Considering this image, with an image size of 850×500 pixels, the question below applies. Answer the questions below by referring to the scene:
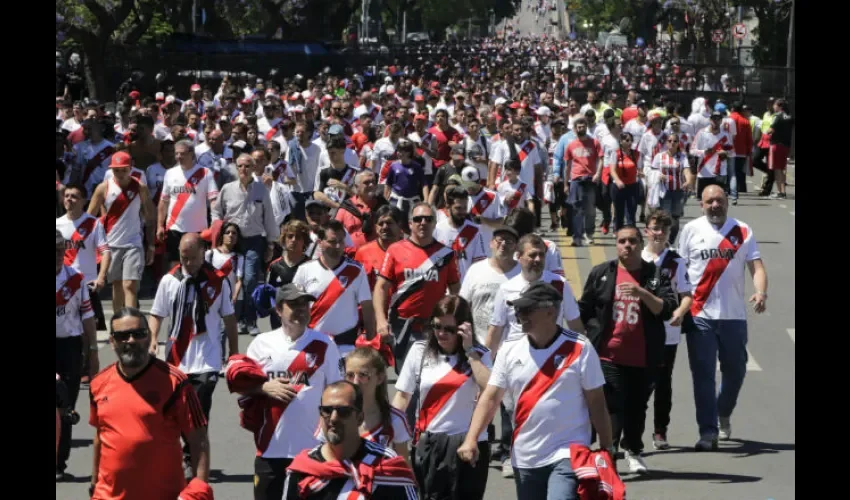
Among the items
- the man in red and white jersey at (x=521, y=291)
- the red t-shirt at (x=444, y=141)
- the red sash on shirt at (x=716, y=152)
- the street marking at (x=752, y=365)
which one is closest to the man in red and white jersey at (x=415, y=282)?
the man in red and white jersey at (x=521, y=291)

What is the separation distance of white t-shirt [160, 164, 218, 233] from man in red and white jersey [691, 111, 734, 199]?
10439mm

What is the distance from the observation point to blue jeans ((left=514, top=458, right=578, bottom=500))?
8148mm

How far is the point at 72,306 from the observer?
11.3 metres

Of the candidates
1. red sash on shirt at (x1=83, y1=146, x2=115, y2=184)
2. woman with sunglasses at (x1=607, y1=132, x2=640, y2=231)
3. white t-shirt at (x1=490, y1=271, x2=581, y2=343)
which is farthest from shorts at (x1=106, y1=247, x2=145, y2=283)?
woman with sunglasses at (x1=607, y1=132, x2=640, y2=231)

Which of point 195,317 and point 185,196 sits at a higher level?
point 185,196

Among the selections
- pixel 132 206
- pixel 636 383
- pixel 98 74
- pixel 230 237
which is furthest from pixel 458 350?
pixel 98 74

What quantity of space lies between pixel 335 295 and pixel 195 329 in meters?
1.08

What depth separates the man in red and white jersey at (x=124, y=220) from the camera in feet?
52.1

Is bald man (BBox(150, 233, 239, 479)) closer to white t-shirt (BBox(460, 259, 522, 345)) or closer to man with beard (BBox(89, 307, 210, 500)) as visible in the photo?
white t-shirt (BBox(460, 259, 522, 345))

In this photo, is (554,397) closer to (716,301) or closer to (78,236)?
(716,301)

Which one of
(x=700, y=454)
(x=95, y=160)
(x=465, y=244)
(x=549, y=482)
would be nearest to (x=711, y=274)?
(x=700, y=454)

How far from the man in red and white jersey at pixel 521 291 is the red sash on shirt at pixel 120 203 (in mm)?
6039
